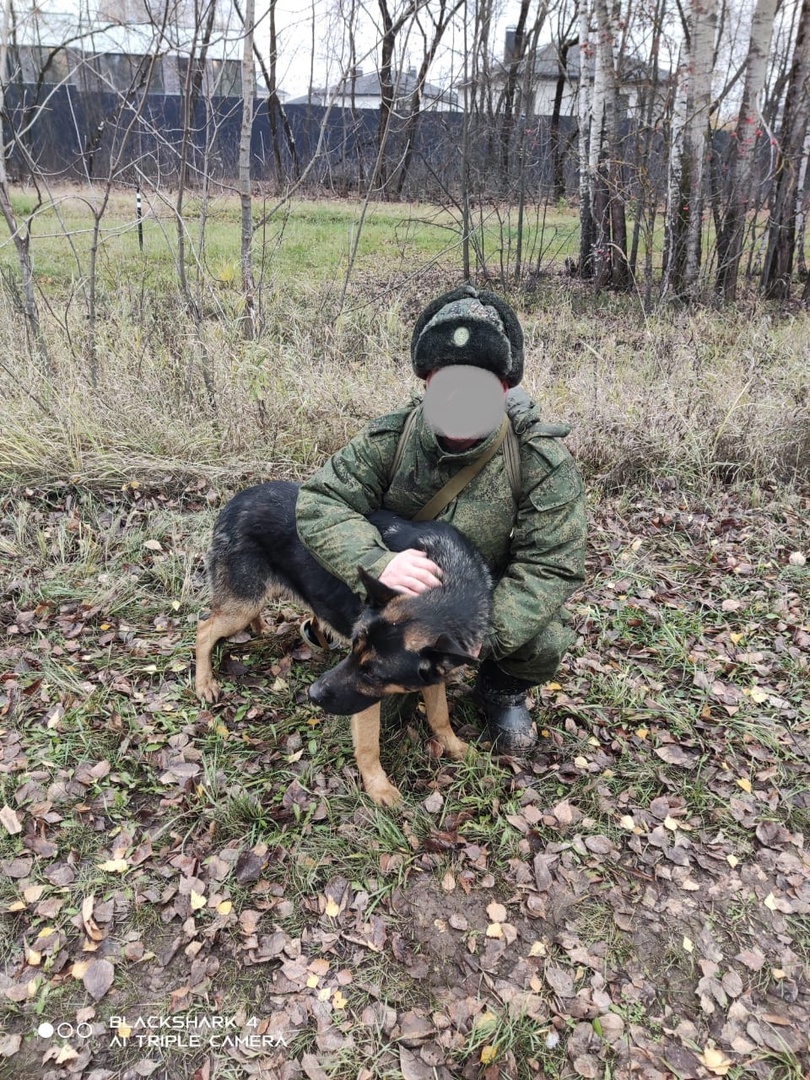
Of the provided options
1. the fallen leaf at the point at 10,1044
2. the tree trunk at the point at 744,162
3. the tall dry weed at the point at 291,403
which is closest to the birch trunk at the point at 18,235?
the tall dry weed at the point at 291,403

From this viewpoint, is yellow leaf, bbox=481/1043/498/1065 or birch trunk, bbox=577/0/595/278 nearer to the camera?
yellow leaf, bbox=481/1043/498/1065

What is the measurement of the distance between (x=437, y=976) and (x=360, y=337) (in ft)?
20.2

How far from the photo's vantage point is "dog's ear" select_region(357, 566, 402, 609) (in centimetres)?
229

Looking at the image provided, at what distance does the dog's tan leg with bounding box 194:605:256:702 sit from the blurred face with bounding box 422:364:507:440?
1452 millimetres

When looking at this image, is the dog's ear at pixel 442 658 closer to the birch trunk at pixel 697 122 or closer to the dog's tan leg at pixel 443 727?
the dog's tan leg at pixel 443 727

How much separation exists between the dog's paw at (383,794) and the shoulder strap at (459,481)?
1.16 meters

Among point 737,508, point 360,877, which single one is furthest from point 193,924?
point 737,508

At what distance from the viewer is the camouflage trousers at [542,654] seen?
9.42 feet

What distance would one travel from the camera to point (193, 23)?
198 inches

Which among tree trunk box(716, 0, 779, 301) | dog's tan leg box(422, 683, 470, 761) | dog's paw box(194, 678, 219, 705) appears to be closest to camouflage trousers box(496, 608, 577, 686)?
dog's tan leg box(422, 683, 470, 761)

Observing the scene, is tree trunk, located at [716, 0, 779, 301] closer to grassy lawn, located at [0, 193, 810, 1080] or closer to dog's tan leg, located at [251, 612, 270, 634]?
grassy lawn, located at [0, 193, 810, 1080]

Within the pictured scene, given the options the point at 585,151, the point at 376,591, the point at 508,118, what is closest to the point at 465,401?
the point at 376,591

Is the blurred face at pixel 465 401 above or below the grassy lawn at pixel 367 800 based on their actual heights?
above

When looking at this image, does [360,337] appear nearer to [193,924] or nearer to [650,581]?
[650,581]
